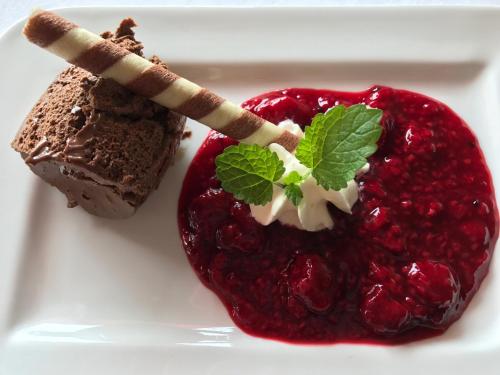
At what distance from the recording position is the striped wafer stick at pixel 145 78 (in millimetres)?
2002

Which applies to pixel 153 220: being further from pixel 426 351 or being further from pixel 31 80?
pixel 426 351

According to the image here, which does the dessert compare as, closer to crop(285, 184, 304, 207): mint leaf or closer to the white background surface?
crop(285, 184, 304, 207): mint leaf

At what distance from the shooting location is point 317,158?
208 centimetres

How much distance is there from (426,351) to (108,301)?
1.27 metres

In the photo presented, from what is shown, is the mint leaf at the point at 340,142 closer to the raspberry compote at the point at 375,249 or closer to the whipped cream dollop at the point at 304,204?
the whipped cream dollop at the point at 304,204

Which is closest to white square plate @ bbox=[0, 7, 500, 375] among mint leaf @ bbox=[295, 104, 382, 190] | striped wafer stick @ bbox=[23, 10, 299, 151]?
striped wafer stick @ bbox=[23, 10, 299, 151]

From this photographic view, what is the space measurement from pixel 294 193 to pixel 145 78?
27.7 inches

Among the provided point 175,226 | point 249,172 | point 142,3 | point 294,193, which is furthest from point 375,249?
point 142,3

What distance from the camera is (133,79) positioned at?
209 centimetres

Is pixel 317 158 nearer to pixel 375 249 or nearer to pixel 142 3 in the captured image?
pixel 375 249

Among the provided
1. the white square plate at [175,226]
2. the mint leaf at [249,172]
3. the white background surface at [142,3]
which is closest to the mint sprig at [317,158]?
the mint leaf at [249,172]

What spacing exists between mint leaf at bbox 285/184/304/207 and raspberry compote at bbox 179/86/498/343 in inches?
7.6

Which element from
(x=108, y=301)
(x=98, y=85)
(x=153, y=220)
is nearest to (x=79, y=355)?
(x=108, y=301)

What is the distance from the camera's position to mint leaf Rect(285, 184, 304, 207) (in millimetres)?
2104
